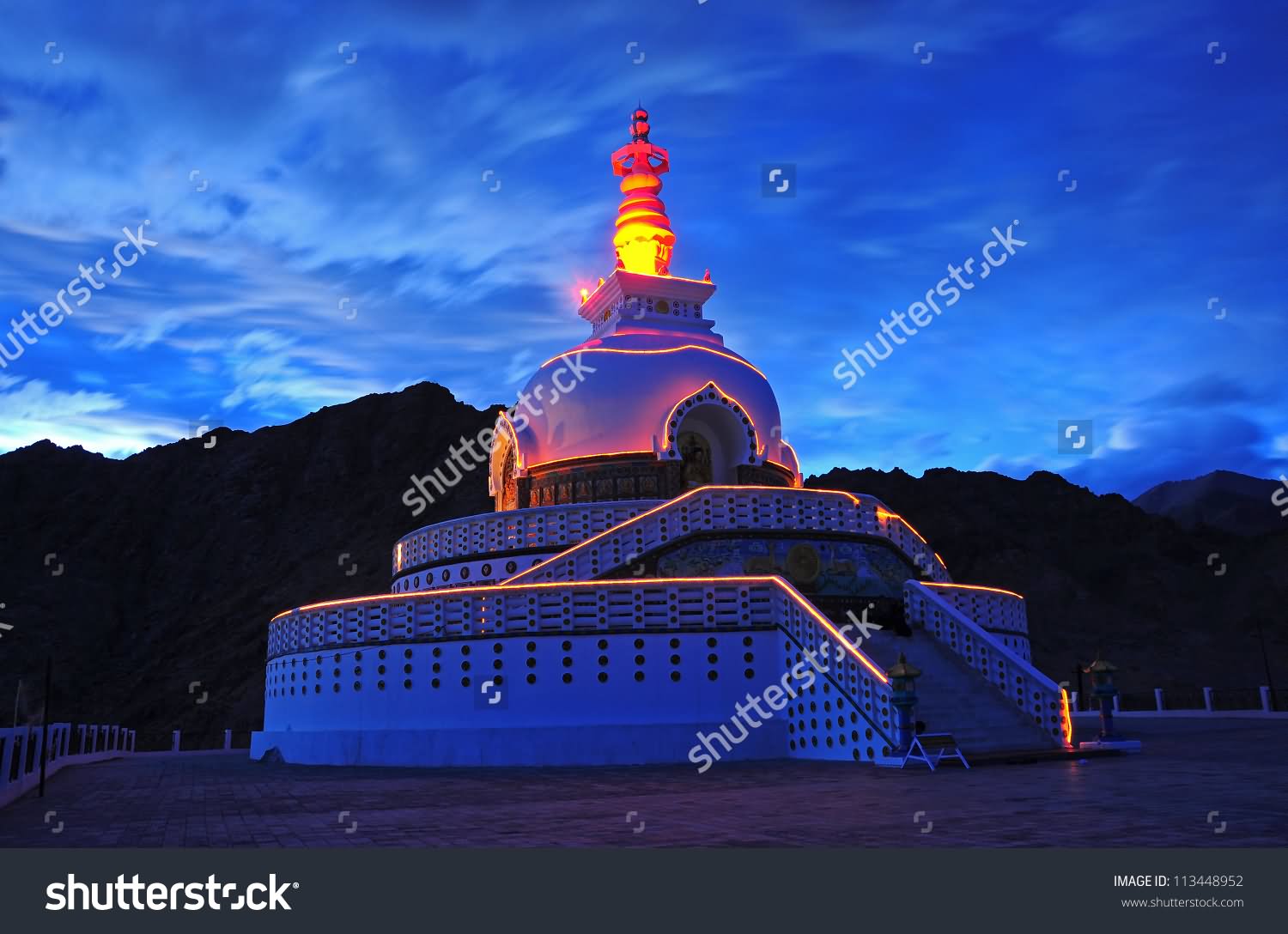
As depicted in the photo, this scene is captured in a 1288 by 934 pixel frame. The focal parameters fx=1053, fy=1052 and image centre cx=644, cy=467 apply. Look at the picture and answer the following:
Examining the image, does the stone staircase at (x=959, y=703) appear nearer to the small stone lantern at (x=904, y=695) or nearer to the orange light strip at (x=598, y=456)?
the small stone lantern at (x=904, y=695)

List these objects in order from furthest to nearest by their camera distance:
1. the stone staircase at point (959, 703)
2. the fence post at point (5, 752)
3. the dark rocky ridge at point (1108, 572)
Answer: the dark rocky ridge at point (1108, 572) < the stone staircase at point (959, 703) < the fence post at point (5, 752)

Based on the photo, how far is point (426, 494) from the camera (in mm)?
93750

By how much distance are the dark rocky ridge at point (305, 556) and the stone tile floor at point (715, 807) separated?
6133cm

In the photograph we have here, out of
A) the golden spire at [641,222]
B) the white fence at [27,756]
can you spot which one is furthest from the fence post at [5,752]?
the golden spire at [641,222]

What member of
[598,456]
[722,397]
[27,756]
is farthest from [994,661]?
[27,756]

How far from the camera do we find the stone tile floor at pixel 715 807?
30.4 ft

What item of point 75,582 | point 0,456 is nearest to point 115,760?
point 75,582

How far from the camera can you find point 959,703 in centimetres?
1941

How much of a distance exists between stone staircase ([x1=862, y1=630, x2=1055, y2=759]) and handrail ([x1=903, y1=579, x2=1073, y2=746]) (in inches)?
6.4

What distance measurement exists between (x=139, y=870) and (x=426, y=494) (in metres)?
87.1

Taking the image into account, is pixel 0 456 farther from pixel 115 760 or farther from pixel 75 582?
pixel 115 760

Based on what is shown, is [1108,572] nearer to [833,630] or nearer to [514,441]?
[514,441]

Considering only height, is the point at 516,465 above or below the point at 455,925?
above

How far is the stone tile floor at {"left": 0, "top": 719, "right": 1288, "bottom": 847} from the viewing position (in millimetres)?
9266
